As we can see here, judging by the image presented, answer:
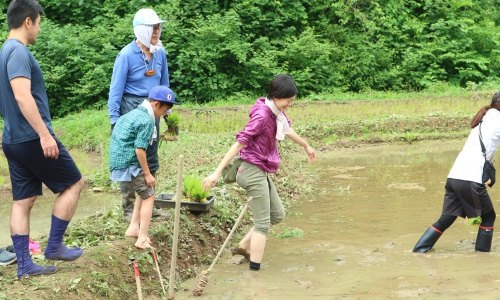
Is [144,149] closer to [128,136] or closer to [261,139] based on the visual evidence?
[128,136]

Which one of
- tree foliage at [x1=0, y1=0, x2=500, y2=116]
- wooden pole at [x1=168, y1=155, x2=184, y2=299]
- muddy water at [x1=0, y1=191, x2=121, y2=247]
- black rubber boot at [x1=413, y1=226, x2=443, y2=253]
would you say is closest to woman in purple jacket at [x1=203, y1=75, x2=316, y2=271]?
wooden pole at [x1=168, y1=155, x2=184, y2=299]

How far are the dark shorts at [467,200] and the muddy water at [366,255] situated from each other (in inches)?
16.6

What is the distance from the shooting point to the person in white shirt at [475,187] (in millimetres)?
7027

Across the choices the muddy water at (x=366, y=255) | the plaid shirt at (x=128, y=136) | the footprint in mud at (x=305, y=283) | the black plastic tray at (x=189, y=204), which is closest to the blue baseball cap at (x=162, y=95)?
the plaid shirt at (x=128, y=136)

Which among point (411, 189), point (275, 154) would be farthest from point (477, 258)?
point (411, 189)

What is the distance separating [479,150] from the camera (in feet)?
23.2

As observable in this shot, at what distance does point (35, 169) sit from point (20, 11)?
116cm

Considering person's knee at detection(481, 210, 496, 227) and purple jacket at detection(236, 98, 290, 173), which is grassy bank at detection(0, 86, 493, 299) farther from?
person's knee at detection(481, 210, 496, 227)

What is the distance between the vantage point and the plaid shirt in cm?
612

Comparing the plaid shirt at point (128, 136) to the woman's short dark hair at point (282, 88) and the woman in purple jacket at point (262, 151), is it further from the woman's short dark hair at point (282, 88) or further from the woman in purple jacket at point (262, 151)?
the woman's short dark hair at point (282, 88)

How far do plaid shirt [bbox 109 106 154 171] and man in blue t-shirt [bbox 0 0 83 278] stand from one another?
69 centimetres

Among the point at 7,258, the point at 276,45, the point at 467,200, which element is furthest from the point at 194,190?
the point at 276,45

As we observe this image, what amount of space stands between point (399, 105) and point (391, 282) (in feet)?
Answer: 39.6

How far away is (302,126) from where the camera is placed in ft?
50.9
